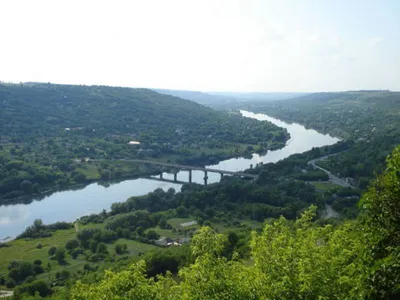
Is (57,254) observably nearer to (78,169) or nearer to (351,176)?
(78,169)

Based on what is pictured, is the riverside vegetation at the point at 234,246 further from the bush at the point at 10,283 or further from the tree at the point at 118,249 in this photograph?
the tree at the point at 118,249

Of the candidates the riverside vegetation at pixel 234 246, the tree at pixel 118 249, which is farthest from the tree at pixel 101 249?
the tree at pixel 118 249

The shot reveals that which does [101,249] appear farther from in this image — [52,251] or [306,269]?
[306,269]

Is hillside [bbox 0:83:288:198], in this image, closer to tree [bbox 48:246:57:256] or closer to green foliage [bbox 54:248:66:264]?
tree [bbox 48:246:57:256]

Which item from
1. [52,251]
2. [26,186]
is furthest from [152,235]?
[26,186]

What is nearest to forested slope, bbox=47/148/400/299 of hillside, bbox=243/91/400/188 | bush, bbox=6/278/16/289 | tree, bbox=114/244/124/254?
hillside, bbox=243/91/400/188

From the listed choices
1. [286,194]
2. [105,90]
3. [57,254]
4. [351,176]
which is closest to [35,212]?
[57,254]

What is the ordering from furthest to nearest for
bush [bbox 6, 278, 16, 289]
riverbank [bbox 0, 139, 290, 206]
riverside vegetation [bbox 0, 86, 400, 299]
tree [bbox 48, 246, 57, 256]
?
riverbank [bbox 0, 139, 290, 206], tree [bbox 48, 246, 57, 256], bush [bbox 6, 278, 16, 289], riverside vegetation [bbox 0, 86, 400, 299]

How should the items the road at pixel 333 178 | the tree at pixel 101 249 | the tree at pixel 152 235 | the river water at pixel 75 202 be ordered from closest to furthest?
the tree at pixel 101 249 → the tree at pixel 152 235 → the river water at pixel 75 202 → the road at pixel 333 178
